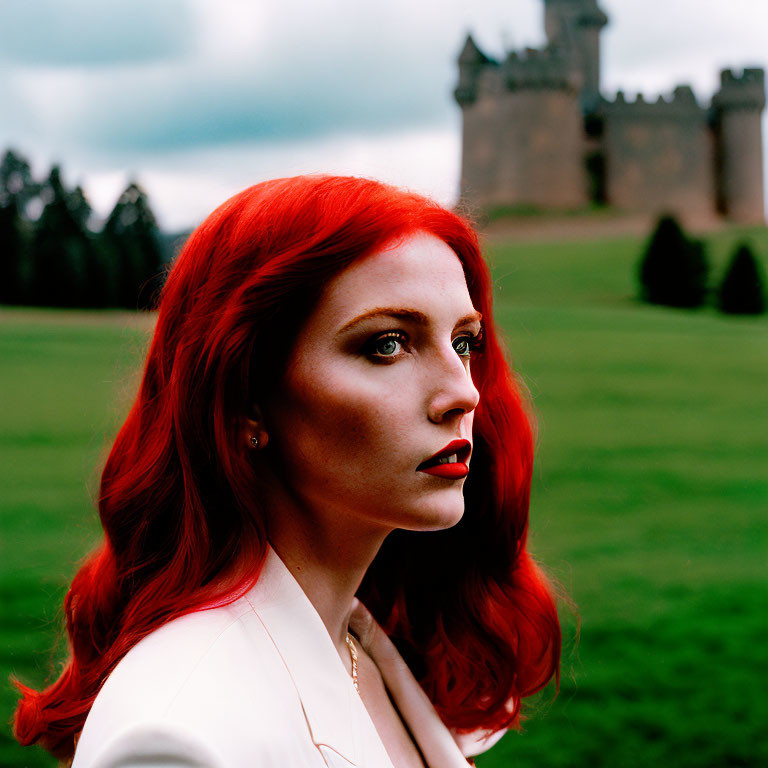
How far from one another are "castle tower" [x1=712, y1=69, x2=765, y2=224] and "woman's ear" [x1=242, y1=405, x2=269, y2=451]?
51088mm

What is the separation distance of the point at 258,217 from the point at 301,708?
28.9 inches

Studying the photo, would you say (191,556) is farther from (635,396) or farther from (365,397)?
(635,396)

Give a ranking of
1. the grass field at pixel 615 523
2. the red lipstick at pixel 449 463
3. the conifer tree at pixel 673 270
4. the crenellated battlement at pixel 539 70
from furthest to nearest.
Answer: the crenellated battlement at pixel 539 70, the conifer tree at pixel 673 270, the grass field at pixel 615 523, the red lipstick at pixel 449 463

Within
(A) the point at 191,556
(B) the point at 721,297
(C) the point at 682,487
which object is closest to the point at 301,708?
(A) the point at 191,556

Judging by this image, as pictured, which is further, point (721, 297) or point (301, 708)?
point (721, 297)

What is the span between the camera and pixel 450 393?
1.51m

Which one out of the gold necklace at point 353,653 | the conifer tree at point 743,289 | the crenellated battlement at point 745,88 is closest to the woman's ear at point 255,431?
the gold necklace at point 353,653

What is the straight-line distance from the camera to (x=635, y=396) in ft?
48.4

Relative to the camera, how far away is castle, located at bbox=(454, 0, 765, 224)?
48.0 meters

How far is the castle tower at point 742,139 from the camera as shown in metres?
48.5

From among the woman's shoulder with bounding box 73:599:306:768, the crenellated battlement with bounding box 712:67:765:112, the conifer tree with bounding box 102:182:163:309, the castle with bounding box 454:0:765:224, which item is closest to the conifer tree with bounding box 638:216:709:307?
the conifer tree with bounding box 102:182:163:309

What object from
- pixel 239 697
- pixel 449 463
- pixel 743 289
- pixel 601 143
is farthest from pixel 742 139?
pixel 239 697

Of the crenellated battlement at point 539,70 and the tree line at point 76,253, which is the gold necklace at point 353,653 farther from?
the crenellated battlement at point 539,70

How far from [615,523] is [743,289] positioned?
22.8m
